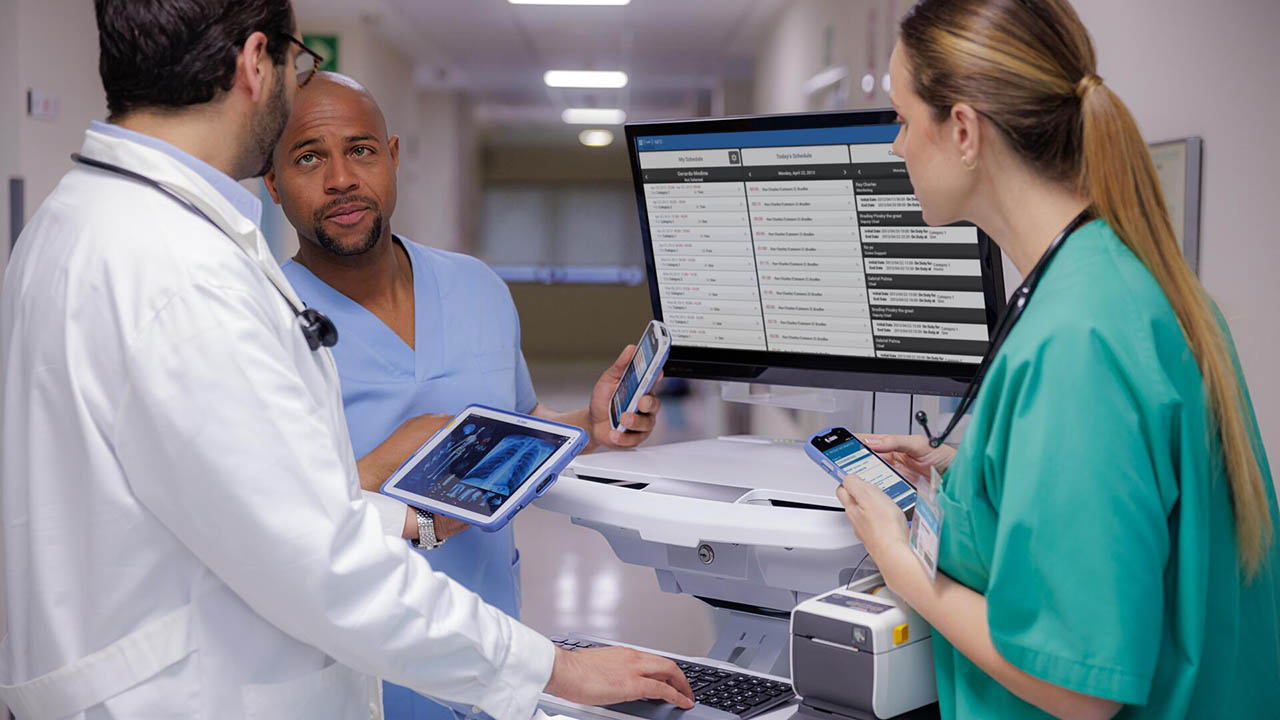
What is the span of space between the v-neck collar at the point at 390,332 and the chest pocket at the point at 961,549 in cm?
85

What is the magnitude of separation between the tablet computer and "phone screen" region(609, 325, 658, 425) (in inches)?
Result: 7.8

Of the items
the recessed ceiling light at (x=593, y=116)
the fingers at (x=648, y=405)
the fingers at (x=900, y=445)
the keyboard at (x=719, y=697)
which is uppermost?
the recessed ceiling light at (x=593, y=116)

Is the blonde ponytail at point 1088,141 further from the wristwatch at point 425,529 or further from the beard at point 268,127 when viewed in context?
the wristwatch at point 425,529

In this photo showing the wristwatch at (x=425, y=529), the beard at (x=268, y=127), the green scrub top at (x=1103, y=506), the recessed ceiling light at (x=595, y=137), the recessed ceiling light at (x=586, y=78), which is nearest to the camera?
the green scrub top at (x=1103, y=506)

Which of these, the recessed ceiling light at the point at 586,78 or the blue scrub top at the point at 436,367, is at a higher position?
the recessed ceiling light at the point at 586,78

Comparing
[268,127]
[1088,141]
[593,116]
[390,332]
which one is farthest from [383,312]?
[593,116]

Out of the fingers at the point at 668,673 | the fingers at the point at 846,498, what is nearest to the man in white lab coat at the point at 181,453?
the fingers at the point at 668,673

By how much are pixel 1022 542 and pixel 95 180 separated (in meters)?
0.84

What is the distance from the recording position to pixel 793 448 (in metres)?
1.61

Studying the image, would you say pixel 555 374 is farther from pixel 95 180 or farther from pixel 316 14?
pixel 95 180

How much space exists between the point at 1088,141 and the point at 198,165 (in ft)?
2.55

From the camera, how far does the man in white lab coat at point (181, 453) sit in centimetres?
85

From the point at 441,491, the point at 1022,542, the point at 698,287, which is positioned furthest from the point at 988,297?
the point at 441,491

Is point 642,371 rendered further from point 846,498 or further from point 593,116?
point 593,116
